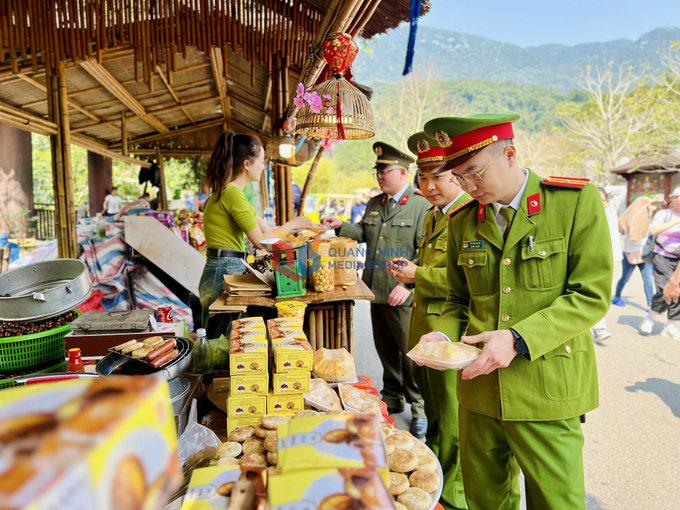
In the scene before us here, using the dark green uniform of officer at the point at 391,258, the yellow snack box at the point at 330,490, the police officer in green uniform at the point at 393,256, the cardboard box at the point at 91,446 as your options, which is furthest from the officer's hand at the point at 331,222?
the cardboard box at the point at 91,446

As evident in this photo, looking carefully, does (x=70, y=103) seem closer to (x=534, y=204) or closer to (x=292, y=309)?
(x=292, y=309)

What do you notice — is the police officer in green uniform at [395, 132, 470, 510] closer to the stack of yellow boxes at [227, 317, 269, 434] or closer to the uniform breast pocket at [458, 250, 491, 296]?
the uniform breast pocket at [458, 250, 491, 296]

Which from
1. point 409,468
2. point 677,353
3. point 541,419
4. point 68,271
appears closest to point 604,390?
point 677,353

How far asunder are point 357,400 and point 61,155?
A: 14.6ft

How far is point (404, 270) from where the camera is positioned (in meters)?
2.83

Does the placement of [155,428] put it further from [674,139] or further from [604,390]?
[674,139]

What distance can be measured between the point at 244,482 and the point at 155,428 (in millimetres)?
440

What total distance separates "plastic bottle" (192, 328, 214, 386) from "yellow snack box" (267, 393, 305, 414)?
0.58 meters

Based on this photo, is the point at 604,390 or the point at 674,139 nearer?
the point at 604,390

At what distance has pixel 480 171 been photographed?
61.6 inches

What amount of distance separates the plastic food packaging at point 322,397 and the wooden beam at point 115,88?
5.10 metres

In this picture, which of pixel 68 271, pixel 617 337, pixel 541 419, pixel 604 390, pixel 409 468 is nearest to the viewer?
pixel 409 468

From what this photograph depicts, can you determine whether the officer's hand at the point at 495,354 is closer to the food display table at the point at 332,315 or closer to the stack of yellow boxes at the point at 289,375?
the stack of yellow boxes at the point at 289,375

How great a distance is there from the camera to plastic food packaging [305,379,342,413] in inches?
71.3
